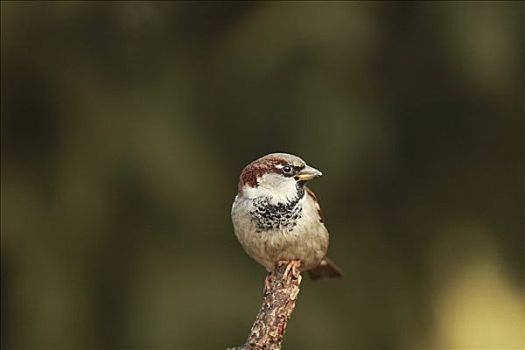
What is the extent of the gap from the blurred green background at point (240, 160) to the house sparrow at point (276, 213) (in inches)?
37.2

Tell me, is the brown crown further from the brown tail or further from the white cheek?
the brown tail

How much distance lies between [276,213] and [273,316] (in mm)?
444

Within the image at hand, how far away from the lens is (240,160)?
8.97 ft

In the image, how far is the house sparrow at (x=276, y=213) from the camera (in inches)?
62.4

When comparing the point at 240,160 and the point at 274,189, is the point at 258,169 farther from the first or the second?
the point at 240,160

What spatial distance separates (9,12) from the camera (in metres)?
2.55

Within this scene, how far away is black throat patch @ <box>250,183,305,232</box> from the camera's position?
1644 mm

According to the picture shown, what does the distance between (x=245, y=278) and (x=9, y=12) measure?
974 mm

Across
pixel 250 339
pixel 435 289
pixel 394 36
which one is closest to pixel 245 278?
pixel 435 289

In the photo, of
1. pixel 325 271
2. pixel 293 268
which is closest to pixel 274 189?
pixel 293 268

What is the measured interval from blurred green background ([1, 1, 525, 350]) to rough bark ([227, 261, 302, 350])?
51.7 inches

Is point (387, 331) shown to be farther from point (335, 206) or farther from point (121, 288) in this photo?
point (121, 288)

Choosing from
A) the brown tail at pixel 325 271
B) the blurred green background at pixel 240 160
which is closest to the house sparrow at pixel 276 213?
the brown tail at pixel 325 271

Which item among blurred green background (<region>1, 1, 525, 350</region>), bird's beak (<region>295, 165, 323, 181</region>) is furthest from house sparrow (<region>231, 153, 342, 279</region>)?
blurred green background (<region>1, 1, 525, 350</region>)
